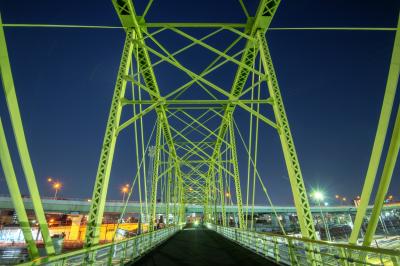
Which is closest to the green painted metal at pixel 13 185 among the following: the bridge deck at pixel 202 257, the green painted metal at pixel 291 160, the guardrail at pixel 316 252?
the guardrail at pixel 316 252

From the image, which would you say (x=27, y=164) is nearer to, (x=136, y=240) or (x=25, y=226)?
(x=25, y=226)

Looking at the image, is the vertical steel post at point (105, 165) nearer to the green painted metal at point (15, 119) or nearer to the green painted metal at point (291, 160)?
the green painted metal at point (15, 119)

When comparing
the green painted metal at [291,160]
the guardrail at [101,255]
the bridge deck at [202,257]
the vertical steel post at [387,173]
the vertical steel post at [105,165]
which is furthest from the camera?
the bridge deck at [202,257]

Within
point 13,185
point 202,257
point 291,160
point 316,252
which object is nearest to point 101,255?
point 13,185

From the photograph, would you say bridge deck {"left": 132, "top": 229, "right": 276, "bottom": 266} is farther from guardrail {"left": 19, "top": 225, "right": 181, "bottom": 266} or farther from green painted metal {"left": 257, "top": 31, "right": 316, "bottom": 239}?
green painted metal {"left": 257, "top": 31, "right": 316, "bottom": 239}

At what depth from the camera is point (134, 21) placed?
333 inches

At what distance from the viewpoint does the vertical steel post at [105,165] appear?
225 inches

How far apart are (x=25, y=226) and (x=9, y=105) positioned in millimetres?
1739

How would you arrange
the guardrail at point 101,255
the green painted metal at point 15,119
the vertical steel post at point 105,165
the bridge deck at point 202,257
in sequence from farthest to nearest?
the bridge deck at point 202,257
the vertical steel post at point 105,165
the guardrail at point 101,255
the green painted metal at point 15,119

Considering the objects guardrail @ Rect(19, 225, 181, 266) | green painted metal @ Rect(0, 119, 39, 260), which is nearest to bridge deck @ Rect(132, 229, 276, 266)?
guardrail @ Rect(19, 225, 181, 266)

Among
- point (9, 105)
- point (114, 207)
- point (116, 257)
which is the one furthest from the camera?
point (114, 207)

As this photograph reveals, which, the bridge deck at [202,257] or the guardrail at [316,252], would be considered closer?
the guardrail at [316,252]

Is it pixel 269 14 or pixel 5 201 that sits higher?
pixel 269 14

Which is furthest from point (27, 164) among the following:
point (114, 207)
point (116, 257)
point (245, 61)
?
point (114, 207)
